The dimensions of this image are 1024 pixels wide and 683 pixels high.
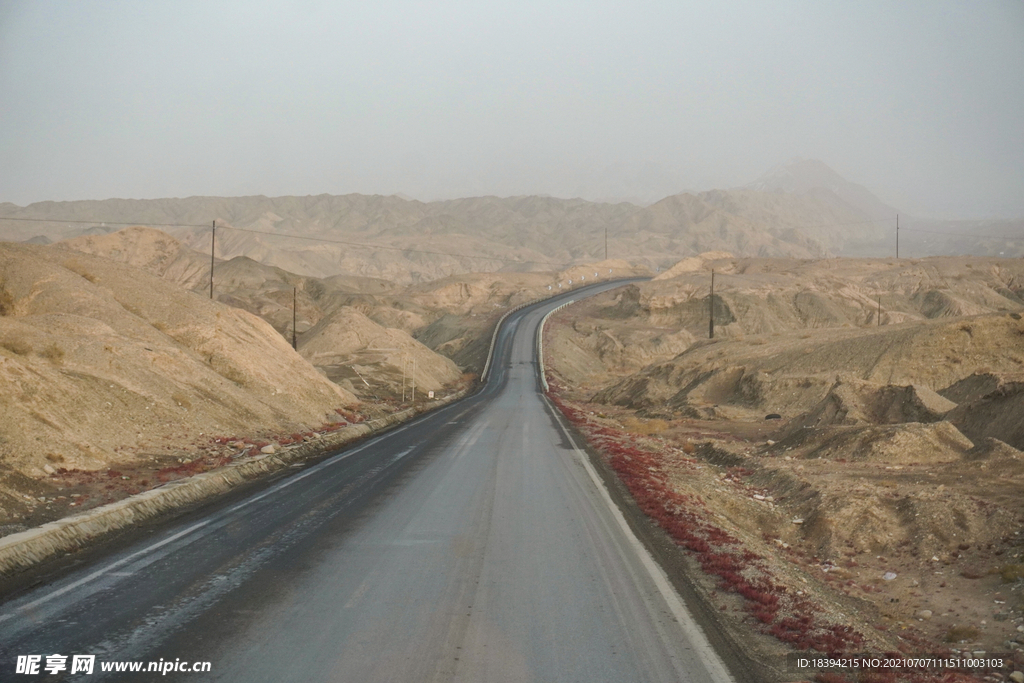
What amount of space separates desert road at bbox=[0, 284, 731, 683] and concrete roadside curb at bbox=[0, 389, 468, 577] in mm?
851

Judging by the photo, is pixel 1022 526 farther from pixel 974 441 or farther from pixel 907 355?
pixel 907 355

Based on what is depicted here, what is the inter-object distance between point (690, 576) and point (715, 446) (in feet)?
54.4

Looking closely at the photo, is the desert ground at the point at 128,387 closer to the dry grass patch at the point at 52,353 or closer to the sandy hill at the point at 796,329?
the dry grass patch at the point at 52,353

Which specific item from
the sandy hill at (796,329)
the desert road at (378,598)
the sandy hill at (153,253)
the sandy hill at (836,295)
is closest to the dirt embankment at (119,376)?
the desert road at (378,598)

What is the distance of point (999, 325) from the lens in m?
39.5

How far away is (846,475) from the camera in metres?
17.5

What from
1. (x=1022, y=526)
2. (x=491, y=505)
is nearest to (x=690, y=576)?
(x=491, y=505)

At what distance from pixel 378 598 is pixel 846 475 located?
13436mm

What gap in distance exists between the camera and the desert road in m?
6.24

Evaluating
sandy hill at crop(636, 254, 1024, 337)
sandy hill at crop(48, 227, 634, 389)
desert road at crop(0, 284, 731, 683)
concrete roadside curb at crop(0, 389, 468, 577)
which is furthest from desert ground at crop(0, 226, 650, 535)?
sandy hill at crop(636, 254, 1024, 337)

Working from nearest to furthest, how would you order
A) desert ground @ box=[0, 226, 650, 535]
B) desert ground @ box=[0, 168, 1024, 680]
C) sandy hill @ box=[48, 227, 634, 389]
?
desert ground @ box=[0, 168, 1024, 680], desert ground @ box=[0, 226, 650, 535], sandy hill @ box=[48, 227, 634, 389]

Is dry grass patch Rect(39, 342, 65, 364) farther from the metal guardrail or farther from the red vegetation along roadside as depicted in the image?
the metal guardrail

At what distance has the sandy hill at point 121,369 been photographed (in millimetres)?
16312

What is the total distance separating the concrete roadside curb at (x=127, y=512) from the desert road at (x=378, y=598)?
851 mm
